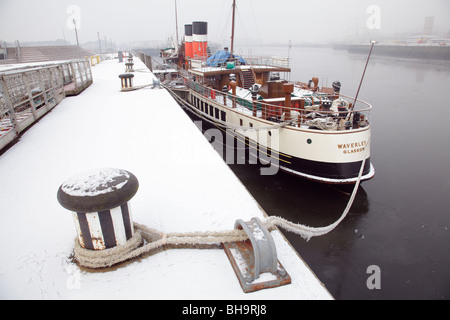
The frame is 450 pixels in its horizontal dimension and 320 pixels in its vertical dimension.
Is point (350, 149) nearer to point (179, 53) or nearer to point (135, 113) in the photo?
point (135, 113)

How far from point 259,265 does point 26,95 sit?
9507mm

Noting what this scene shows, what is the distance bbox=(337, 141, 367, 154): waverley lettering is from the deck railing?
10.1 meters

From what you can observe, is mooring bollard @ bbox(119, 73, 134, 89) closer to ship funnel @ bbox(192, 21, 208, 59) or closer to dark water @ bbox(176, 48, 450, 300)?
dark water @ bbox(176, 48, 450, 300)

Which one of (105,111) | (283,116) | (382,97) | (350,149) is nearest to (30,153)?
(105,111)

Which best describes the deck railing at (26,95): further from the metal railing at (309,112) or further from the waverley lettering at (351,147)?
the waverley lettering at (351,147)

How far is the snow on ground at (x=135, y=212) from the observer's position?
2738mm

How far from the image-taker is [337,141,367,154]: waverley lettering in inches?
386

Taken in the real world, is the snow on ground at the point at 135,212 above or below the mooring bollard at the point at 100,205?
below

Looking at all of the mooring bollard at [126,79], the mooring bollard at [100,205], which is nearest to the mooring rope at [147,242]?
the mooring bollard at [100,205]

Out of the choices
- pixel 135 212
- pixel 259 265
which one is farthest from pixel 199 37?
pixel 259 265

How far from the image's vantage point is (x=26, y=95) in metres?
8.66

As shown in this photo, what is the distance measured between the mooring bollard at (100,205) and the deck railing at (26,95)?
536cm
